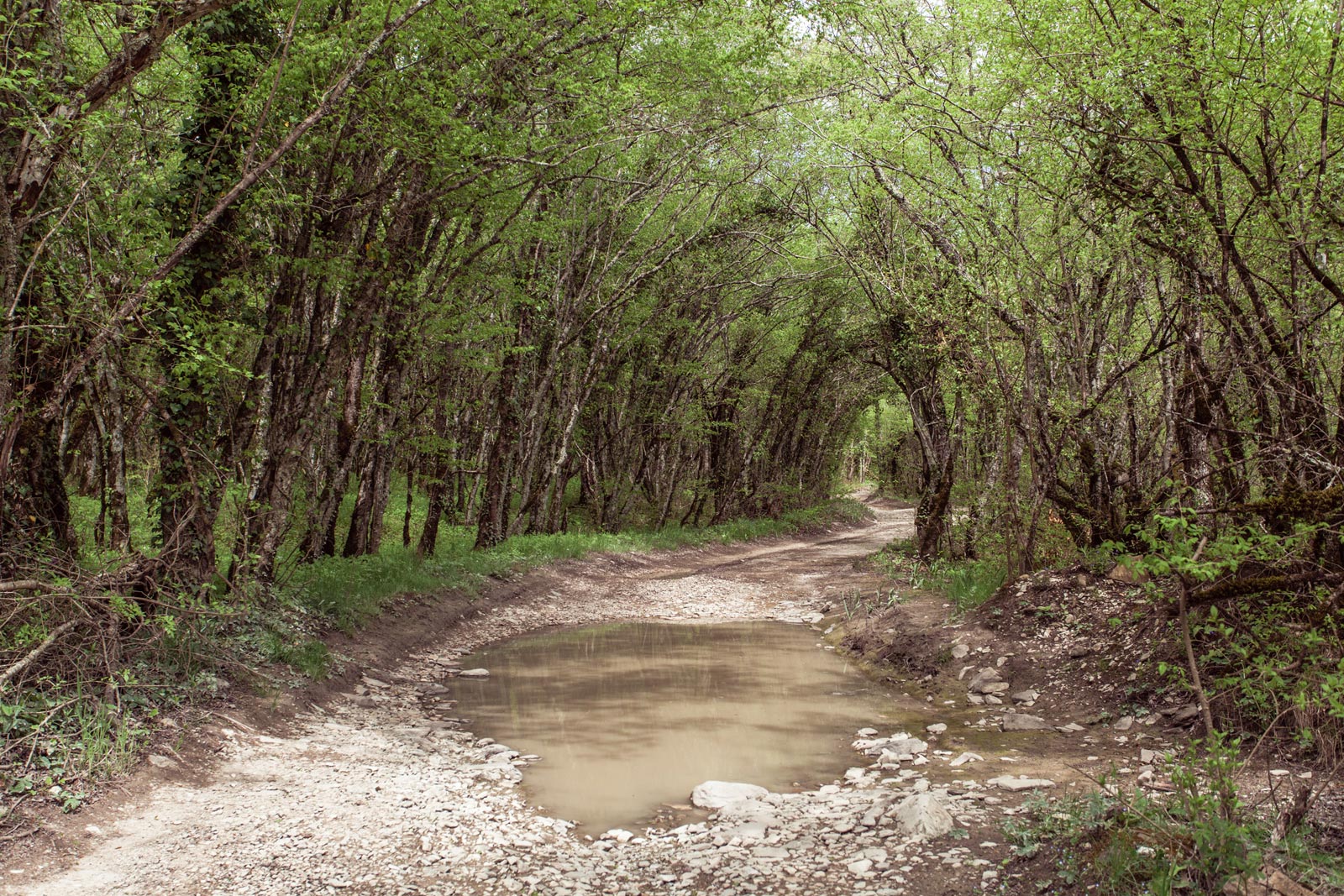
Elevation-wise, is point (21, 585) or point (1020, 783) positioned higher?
point (21, 585)

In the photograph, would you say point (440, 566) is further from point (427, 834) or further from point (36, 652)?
point (427, 834)

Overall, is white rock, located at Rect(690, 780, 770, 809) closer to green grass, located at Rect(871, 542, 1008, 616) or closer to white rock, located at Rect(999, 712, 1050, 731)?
white rock, located at Rect(999, 712, 1050, 731)

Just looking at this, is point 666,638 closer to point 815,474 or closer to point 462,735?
point 462,735

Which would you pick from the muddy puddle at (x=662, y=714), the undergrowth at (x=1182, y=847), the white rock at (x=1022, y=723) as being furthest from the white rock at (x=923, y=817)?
the white rock at (x=1022, y=723)

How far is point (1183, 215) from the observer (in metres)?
6.27

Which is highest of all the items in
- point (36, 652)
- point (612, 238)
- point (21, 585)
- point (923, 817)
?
point (612, 238)

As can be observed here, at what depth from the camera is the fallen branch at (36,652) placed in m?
5.11

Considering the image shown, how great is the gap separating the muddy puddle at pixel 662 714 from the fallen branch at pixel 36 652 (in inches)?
131

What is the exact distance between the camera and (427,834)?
500 cm

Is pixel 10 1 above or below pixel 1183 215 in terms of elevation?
above

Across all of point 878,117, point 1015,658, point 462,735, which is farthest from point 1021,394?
point 462,735

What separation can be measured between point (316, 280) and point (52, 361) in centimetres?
379

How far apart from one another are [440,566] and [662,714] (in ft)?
21.7

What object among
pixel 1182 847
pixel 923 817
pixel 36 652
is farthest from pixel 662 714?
pixel 1182 847
